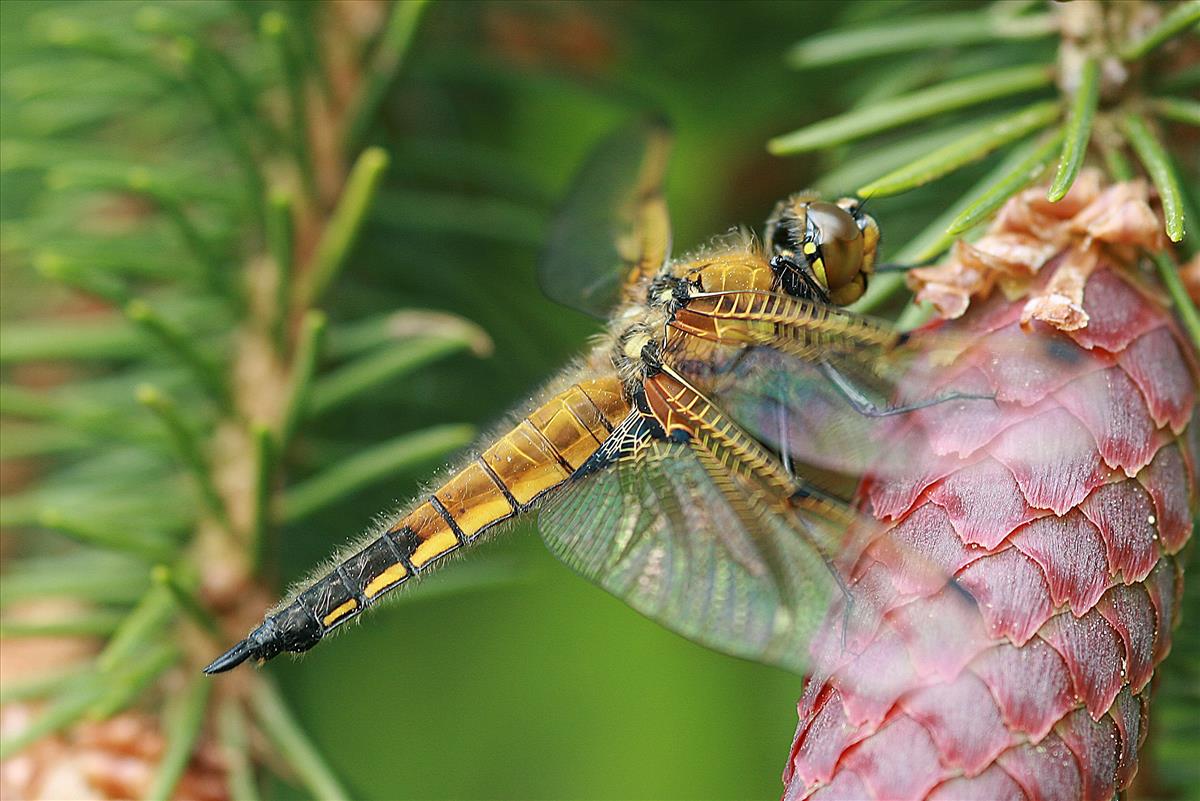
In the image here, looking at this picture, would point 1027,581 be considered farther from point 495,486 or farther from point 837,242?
point 495,486

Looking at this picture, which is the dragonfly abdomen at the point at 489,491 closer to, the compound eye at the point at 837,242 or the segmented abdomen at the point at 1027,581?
the compound eye at the point at 837,242

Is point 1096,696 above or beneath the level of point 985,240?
beneath

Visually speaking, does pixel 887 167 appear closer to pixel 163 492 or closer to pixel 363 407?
pixel 363 407

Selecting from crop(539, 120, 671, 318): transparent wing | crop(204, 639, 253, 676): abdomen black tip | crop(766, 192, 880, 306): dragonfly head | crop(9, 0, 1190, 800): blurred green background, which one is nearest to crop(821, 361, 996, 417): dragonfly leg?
crop(766, 192, 880, 306): dragonfly head

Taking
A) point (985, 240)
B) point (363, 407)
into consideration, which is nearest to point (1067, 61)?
point (985, 240)

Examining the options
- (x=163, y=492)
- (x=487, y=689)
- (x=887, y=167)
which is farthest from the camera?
(x=487, y=689)
